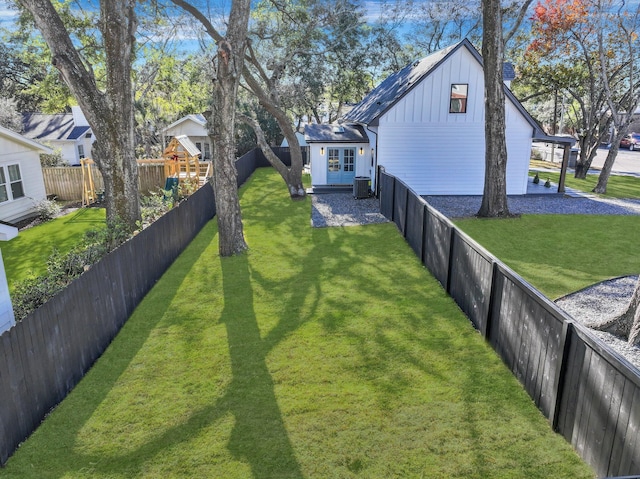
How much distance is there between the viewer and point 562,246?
1238 cm

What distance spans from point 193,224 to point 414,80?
36.0 ft

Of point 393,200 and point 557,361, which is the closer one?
point 557,361

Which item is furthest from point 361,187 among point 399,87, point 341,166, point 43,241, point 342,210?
point 43,241

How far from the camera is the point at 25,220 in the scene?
17.9 m

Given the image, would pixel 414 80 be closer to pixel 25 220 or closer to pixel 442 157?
pixel 442 157

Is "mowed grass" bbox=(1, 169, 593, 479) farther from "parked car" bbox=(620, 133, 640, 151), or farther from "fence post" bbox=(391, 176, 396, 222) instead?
"parked car" bbox=(620, 133, 640, 151)

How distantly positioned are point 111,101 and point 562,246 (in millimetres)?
12940

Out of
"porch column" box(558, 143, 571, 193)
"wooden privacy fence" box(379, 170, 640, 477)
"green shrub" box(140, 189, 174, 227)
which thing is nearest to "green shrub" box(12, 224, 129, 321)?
"green shrub" box(140, 189, 174, 227)

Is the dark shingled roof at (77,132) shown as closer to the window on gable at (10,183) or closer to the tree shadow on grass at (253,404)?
the window on gable at (10,183)

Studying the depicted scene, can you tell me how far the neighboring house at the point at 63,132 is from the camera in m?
29.1

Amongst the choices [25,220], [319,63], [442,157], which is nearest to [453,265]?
[442,157]

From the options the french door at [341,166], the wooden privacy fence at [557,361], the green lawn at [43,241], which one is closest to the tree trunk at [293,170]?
the french door at [341,166]

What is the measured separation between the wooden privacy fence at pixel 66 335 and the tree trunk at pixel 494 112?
37.0 ft

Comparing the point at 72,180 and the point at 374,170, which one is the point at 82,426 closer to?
the point at 374,170
